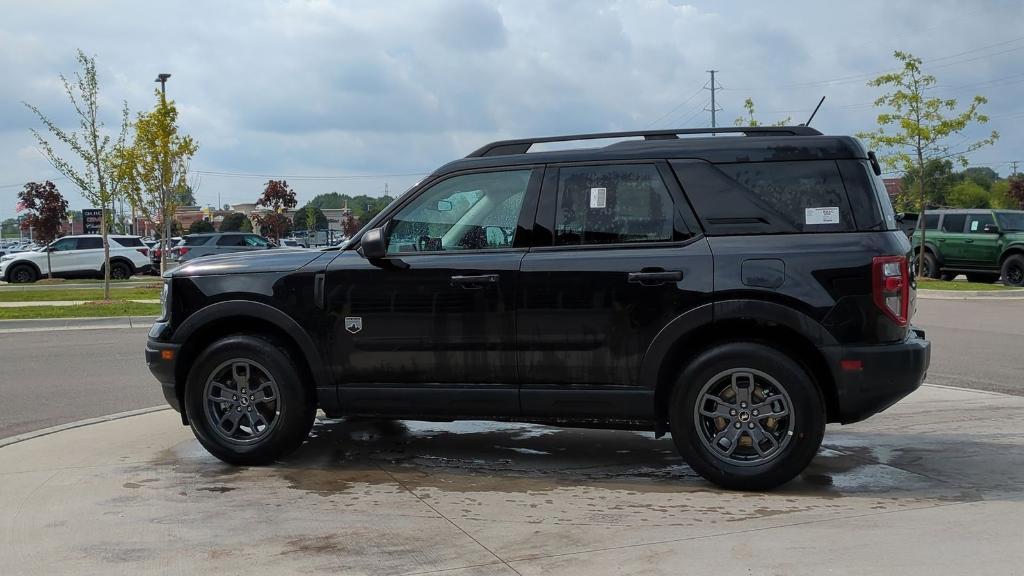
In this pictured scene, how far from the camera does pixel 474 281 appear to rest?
19.2 ft

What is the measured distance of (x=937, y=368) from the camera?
417 inches

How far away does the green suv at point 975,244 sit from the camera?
25031 millimetres

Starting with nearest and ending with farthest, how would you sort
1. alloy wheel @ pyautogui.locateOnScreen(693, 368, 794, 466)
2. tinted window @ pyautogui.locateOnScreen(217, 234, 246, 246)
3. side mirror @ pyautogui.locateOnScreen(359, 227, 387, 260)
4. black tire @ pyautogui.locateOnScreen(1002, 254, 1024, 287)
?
alloy wheel @ pyautogui.locateOnScreen(693, 368, 794, 466) < side mirror @ pyautogui.locateOnScreen(359, 227, 387, 260) < black tire @ pyautogui.locateOnScreen(1002, 254, 1024, 287) < tinted window @ pyautogui.locateOnScreen(217, 234, 246, 246)

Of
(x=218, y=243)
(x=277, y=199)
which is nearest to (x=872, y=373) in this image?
(x=218, y=243)

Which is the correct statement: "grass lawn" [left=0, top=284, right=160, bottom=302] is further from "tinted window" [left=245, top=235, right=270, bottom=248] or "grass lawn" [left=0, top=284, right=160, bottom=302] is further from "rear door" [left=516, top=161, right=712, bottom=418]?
"rear door" [left=516, top=161, right=712, bottom=418]

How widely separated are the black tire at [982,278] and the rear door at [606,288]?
23.9 metres

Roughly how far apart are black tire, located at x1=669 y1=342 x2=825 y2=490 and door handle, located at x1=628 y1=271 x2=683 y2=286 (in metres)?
0.45

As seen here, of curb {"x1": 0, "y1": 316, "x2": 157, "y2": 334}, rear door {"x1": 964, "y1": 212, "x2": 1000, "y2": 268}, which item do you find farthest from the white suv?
rear door {"x1": 964, "y1": 212, "x2": 1000, "y2": 268}

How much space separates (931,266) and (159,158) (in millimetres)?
21252

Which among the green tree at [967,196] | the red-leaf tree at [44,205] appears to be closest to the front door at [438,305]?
the red-leaf tree at [44,205]

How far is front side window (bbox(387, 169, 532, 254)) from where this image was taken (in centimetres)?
603

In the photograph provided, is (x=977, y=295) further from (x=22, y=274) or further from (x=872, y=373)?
(x=22, y=274)

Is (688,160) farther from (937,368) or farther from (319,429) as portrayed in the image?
(937,368)

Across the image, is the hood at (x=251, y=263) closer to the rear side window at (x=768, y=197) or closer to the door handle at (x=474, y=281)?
the door handle at (x=474, y=281)
